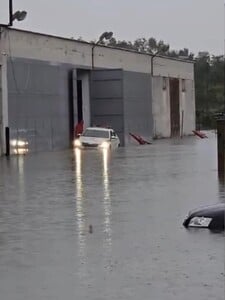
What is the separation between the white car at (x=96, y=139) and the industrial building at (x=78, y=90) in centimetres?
216

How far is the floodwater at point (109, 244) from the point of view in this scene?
7668 mm

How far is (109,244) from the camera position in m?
10.5

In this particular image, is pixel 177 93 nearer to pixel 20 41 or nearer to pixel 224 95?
pixel 20 41

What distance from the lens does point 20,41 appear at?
48.5m

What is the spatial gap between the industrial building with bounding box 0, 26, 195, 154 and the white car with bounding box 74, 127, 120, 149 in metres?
2.16

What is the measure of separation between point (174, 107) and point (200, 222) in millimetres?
68415

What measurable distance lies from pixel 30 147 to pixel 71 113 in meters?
7.85

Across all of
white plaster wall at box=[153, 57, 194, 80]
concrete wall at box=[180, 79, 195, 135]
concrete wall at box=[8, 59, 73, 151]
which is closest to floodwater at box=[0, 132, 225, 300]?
concrete wall at box=[8, 59, 73, 151]

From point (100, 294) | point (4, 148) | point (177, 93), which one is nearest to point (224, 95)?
point (100, 294)

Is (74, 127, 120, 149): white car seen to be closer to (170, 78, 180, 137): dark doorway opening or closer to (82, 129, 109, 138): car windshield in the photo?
(82, 129, 109, 138): car windshield

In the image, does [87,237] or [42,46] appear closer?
[87,237]

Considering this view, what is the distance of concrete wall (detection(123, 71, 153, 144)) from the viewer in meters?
63.7

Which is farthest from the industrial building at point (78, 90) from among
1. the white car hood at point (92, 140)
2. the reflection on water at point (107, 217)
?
the reflection on water at point (107, 217)

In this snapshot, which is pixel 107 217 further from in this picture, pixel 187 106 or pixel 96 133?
pixel 187 106
